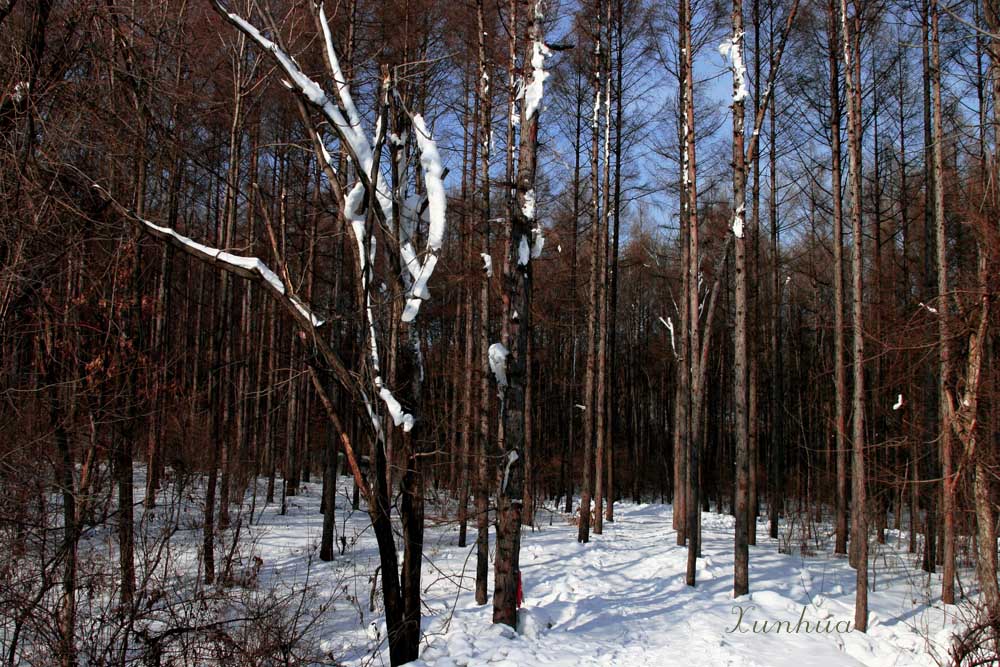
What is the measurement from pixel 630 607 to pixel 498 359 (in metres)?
4.38

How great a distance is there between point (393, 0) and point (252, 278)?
8.71 meters

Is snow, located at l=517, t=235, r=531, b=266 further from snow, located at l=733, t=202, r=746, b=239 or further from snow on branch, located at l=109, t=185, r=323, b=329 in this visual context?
snow, located at l=733, t=202, r=746, b=239

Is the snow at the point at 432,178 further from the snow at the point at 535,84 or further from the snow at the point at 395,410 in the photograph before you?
the snow at the point at 535,84

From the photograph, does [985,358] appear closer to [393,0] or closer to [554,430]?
[393,0]

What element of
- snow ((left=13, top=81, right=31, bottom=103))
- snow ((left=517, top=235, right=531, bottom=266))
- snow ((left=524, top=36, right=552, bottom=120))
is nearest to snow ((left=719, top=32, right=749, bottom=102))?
snow ((left=524, top=36, right=552, bottom=120))

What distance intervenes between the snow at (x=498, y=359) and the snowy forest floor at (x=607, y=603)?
140 cm

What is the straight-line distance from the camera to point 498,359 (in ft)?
21.7

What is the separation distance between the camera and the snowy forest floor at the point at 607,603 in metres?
6.61

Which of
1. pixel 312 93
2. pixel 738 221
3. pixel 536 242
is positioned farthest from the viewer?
pixel 738 221

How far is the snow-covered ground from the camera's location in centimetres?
664

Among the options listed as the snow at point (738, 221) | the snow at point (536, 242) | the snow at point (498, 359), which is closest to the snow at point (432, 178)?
the snow at point (498, 359)

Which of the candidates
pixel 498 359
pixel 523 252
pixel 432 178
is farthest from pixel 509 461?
pixel 432 178

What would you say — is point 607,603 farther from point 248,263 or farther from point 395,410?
point 248,263

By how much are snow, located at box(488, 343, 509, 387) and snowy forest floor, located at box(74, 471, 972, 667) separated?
140cm
